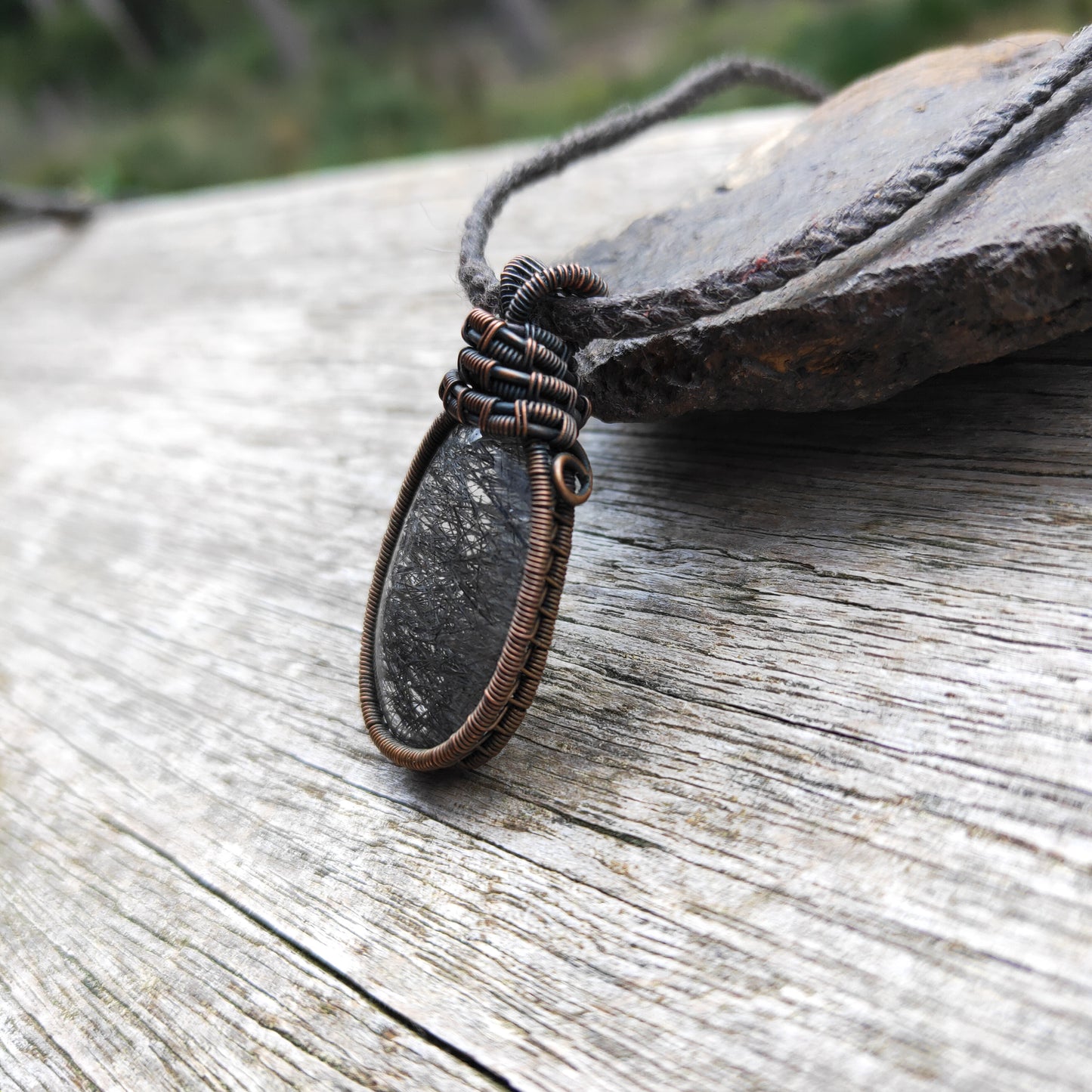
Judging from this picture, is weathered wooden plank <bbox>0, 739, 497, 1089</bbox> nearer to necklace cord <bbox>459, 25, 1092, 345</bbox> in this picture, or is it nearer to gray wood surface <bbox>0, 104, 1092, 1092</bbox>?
gray wood surface <bbox>0, 104, 1092, 1092</bbox>

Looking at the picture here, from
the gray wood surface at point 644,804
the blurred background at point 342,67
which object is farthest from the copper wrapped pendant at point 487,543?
the blurred background at point 342,67

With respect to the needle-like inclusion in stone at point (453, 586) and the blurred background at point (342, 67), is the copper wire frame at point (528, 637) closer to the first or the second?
the needle-like inclusion in stone at point (453, 586)

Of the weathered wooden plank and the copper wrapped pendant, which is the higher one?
the copper wrapped pendant

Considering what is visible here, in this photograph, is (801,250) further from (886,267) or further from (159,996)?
(159,996)

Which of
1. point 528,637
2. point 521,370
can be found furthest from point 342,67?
point 528,637

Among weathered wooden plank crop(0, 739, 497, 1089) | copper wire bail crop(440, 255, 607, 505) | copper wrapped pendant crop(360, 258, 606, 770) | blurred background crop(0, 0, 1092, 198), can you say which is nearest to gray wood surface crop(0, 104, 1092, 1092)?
weathered wooden plank crop(0, 739, 497, 1089)

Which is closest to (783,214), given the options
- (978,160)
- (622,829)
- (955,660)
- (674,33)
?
(978,160)

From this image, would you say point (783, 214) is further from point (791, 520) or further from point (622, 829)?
point (622, 829)
